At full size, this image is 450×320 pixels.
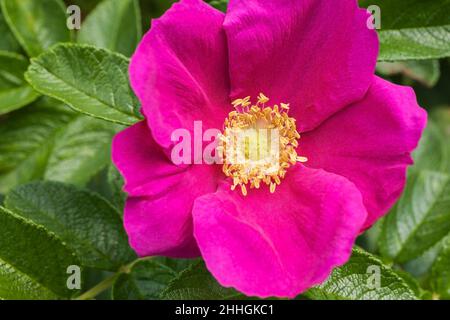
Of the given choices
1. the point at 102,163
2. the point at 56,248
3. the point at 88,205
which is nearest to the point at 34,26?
the point at 102,163

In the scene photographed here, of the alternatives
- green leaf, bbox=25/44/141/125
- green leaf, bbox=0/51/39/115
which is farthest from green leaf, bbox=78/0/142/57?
green leaf, bbox=25/44/141/125

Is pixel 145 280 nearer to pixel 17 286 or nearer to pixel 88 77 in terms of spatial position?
pixel 17 286

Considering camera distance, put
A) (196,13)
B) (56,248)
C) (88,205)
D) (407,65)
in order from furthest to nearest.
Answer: (407,65) < (88,205) < (56,248) < (196,13)

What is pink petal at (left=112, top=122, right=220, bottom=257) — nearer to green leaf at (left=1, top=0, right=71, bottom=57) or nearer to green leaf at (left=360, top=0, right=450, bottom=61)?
green leaf at (left=360, top=0, right=450, bottom=61)

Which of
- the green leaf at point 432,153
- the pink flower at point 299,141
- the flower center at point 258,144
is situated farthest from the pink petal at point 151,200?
the green leaf at point 432,153
